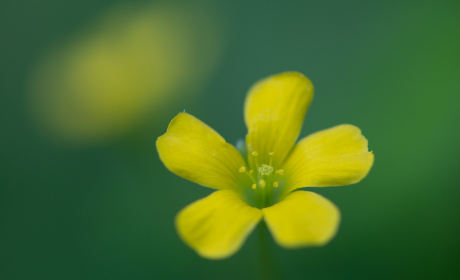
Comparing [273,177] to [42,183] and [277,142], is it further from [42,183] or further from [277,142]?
[42,183]

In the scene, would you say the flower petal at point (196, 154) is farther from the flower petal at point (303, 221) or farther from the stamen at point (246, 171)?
the flower petal at point (303, 221)

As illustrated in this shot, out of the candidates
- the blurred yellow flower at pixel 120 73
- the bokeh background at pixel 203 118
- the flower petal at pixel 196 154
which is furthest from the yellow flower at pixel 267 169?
the blurred yellow flower at pixel 120 73

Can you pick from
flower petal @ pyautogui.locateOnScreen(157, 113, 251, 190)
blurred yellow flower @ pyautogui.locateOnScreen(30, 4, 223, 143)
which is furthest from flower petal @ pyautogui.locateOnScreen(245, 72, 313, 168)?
blurred yellow flower @ pyautogui.locateOnScreen(30, 4, 223, 143)

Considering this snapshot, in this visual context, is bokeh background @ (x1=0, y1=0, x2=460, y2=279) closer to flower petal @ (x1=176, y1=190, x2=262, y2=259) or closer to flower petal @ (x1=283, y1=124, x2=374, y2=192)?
flower petal @ (x1=283, y1=124, x2=374, y2=192)

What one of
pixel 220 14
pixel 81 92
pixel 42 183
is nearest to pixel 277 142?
pixel 81 92

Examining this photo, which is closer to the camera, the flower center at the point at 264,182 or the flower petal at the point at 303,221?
the flower petal at the point at 303,221
